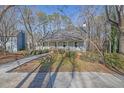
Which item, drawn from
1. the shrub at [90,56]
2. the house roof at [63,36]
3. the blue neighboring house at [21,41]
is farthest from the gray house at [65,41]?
the blue neighboring house at [21,41]

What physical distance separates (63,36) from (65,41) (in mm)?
119

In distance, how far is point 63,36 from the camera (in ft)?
18.1

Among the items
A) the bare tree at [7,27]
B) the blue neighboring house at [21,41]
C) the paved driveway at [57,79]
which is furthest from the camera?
the blue neighboring house at [21,41]

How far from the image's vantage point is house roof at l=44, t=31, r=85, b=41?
5473mm

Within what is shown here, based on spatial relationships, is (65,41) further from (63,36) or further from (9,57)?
(9,57)

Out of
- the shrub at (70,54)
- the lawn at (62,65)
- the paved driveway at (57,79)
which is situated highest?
the shrub at (70,54)

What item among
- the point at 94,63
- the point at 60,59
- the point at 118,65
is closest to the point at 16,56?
the point at 60,59

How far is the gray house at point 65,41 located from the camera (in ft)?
17.9

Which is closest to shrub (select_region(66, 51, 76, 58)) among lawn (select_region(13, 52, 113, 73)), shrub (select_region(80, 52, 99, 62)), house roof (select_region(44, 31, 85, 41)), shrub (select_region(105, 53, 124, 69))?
lawn (select_region(13, 52, 113, 73))

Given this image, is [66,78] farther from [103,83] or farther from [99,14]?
[99,14]

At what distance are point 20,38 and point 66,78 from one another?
1306mm

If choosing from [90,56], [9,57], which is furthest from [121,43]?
[9,57]

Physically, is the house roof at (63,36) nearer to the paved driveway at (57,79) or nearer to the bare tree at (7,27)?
the paved driveway at (57,79)
